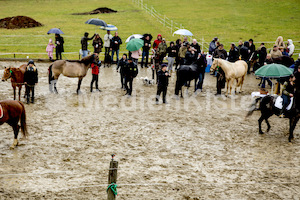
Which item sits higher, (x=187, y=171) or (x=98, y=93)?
(x=98, y=93)

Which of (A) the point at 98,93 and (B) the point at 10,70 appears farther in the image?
(A) the point at 98,93

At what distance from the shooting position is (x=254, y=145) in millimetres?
9430

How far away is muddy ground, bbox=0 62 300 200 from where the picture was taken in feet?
23.1

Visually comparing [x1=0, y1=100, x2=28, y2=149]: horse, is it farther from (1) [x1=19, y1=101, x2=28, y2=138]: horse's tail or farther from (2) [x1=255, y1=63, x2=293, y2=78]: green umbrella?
(2) [x1=255, y1=63, x2=293, y2=78]: green umbrella

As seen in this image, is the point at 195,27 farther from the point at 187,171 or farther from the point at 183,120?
the point at 187,171

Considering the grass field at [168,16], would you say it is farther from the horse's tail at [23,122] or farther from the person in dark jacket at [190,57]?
the horse's tail at [23,122]

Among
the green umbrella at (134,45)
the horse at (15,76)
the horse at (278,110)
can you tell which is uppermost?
the green umbrella at (134,45)

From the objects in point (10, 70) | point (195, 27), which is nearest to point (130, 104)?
point (10, 70)

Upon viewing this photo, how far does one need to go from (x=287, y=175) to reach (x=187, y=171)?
7.62ft

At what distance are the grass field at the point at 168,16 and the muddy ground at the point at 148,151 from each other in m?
11.8

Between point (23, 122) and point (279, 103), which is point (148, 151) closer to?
point (23, 122)

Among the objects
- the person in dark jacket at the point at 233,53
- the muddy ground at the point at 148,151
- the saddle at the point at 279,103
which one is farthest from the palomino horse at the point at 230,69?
the saddle at the point at 279,103

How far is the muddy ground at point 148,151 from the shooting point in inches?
277

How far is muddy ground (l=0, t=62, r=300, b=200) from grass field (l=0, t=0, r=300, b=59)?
38.6 feet
